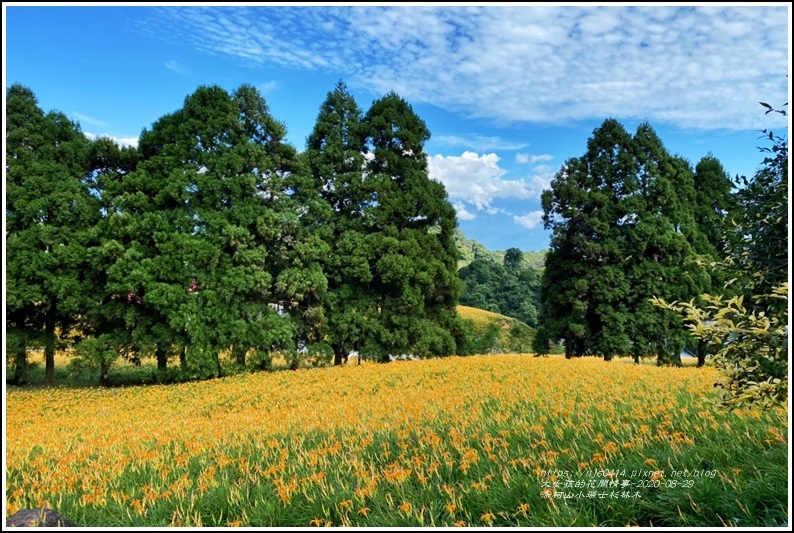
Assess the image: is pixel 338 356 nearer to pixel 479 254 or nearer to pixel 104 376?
pixel 104 376

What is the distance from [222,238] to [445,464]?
1487 centimetres

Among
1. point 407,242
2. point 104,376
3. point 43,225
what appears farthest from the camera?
point 407,242

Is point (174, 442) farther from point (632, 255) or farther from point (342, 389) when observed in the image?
point (632, 255)

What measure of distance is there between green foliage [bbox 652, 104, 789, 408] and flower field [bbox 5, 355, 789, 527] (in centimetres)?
68

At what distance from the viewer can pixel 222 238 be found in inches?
682

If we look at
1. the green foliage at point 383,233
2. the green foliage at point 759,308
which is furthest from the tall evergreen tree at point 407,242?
the green foliage at point 759,308

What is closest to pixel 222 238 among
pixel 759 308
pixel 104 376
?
pixel 104 376

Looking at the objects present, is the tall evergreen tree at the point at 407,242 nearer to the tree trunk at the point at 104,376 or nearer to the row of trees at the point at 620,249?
the row of trees at the point at 620,249

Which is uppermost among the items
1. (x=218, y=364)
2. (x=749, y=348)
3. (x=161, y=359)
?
(x=749, y=348)

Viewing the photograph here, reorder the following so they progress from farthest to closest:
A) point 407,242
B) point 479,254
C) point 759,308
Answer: point 479,254 → point 407,242 → point 759,308

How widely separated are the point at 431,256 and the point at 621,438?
55.7 ft

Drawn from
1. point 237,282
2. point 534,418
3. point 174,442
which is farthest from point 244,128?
point 534,418

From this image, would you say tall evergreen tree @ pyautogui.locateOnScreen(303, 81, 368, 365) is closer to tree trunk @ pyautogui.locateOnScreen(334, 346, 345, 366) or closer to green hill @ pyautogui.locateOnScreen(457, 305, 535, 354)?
tree trunk @ pyautogui.locateOnScreen(334, 346, 345, 366)

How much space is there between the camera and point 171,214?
17.3 m
